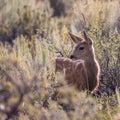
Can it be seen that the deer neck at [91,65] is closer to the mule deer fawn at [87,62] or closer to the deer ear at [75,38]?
the mule deer fawn at [87,62]

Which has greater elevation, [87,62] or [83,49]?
[83,49]

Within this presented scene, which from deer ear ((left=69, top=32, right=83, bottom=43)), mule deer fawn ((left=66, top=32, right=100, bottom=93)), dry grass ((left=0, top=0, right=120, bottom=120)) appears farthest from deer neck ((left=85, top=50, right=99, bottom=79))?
deer ear ((left=69, top=32, right=83, bottom=43))

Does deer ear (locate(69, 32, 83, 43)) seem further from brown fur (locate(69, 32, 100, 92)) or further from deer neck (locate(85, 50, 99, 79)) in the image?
deer neck (locate(85, 50, 99, 79))

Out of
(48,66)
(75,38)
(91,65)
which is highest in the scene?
(75,38)

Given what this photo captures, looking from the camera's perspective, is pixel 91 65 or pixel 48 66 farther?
pixel 91 65

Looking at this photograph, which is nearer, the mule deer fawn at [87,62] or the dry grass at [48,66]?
the dry grass at [48,66]

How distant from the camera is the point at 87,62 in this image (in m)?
8.41

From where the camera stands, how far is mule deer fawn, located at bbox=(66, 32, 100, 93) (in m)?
8.05

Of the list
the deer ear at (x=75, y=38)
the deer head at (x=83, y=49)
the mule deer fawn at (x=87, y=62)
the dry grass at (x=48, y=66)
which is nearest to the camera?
the dry grass at (x=48, y=66)

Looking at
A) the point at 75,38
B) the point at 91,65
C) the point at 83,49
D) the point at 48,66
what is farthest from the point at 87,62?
the point at 48,66

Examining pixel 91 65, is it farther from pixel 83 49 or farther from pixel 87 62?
pixel 83 49

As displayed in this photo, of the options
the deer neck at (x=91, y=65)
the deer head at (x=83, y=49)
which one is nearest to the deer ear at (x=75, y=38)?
the deer head at (x=83, y=49)

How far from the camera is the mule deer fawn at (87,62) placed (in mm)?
8055

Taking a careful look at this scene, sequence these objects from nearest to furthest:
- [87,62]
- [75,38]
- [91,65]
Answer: [91,65] → [87,62] → [75,38]
